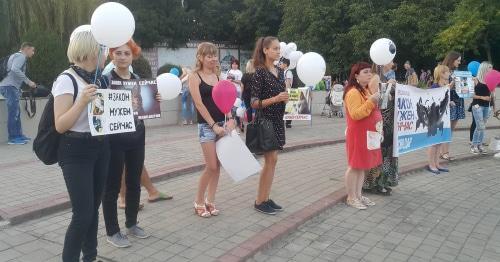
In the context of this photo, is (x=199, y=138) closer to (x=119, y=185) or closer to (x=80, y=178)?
(x=119, y=185)

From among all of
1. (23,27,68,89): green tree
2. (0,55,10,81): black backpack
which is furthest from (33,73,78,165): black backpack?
(23,27,68,89): green tree

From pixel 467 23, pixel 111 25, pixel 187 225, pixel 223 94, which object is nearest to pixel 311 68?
pixel 223 94

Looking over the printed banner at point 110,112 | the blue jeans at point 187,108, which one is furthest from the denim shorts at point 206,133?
the blue jeans at point 187,108

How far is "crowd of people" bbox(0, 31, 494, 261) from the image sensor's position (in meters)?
3.30

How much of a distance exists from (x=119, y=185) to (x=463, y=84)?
684 cm

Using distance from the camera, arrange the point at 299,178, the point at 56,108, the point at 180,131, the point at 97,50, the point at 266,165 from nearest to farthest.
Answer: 1. the point at 56,108
2. the point at 97,50
3. the point at 266,165
4. the point at 299,178
5. the point at 180,131

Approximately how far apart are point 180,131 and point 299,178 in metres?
5.24

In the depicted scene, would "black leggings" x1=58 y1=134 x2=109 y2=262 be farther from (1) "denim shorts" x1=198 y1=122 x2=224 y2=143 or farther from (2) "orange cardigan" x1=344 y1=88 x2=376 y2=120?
Answer: (2) "orange cardigan" x1=344 y1=88 x2=376 y2=120

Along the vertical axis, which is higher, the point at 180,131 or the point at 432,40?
the point at 432,40

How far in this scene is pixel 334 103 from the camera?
16.4m

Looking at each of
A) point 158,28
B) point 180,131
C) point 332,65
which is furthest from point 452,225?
point 158,28

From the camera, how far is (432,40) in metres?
25.9

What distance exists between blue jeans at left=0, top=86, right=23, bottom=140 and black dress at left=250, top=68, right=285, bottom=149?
626 cm

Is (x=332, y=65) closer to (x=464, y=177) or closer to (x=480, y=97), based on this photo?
(x=480, y=97)
